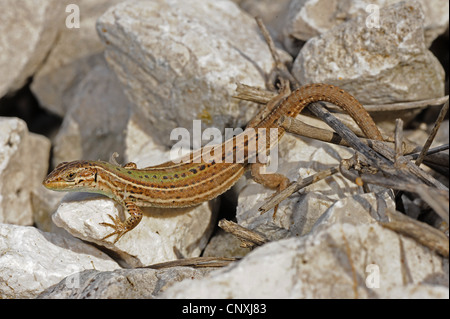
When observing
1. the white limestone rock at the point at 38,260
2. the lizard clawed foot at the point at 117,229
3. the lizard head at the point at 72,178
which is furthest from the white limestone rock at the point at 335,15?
the white limestone rock at the point at 38,260

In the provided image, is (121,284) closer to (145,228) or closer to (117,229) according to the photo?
(117,229)

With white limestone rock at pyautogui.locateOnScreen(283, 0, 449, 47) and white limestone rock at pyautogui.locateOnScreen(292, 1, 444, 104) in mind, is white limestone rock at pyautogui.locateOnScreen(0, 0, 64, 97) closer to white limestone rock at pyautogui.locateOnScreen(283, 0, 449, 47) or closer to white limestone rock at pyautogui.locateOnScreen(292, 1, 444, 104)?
white limestone rock at pyautogui.locateOnScreen(283, 0, 449, 47)

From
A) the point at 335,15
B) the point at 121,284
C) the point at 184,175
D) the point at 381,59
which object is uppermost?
the point at 335,15

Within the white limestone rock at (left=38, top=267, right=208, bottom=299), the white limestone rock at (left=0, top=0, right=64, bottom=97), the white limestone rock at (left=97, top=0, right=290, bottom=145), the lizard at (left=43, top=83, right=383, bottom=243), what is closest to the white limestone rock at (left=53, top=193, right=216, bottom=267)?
the lizard at (left=43, top=83, right=383, bottom=243)

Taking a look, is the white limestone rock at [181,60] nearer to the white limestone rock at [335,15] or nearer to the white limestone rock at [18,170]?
the white limestone rock at [335,15]

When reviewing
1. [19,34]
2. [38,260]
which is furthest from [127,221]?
[19,34]

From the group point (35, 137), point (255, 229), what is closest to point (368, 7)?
point (255, 229)
